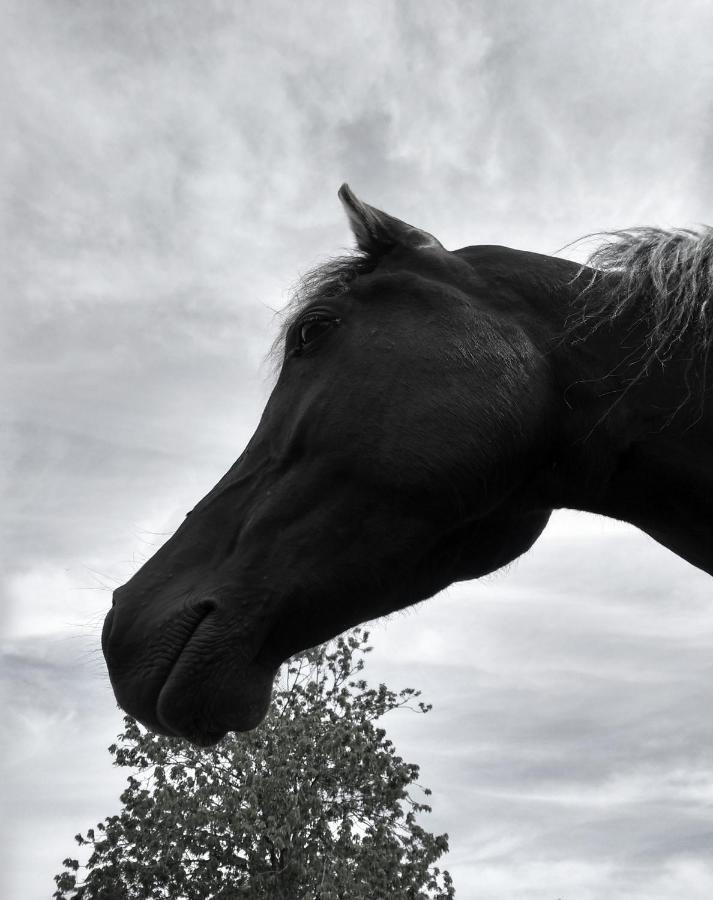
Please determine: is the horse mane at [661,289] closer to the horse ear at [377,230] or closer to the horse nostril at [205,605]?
the horse ear at [377,230]

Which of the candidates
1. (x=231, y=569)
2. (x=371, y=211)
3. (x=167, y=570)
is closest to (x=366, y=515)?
(x=231, y=569)

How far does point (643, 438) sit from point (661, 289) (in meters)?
0.56

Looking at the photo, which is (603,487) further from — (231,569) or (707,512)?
(231,569)

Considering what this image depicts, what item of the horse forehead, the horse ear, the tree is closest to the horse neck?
the horse forehead

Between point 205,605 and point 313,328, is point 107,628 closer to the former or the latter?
point 205,605

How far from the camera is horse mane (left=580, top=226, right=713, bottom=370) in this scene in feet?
9.63

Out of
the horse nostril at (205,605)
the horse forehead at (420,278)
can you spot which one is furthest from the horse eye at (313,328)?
the horse nostril at (205,605)

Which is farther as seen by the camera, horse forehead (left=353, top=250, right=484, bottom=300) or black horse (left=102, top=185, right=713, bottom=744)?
horse forehead (left=353, top=250, right=484, bottom=300)

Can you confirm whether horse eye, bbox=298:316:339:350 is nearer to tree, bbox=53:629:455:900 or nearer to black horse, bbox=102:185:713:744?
black horse, bbox=102:185:713:744

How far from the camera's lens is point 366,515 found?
2.78 metres

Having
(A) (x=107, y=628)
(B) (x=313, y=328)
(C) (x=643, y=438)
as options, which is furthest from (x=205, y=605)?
(C) (x=643, y=438)

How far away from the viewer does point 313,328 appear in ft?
10.7

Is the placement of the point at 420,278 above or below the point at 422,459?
above

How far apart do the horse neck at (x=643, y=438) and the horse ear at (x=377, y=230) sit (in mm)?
825
